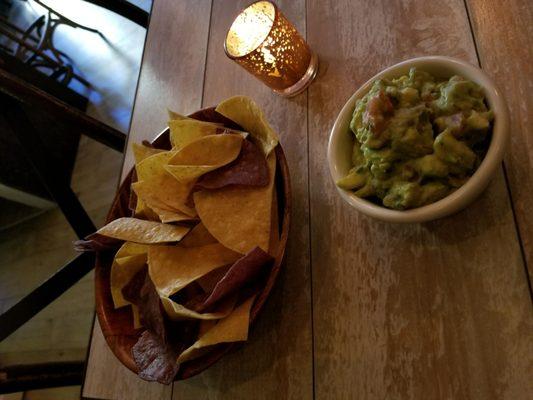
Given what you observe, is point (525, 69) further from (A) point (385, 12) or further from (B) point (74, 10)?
(B) point (74, 10)

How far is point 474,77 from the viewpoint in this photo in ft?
1.75

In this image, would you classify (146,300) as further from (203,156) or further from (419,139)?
(419,139)

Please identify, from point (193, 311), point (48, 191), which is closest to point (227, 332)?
point (193, 311)

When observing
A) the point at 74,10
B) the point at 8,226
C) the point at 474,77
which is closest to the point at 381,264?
the point at 474,77

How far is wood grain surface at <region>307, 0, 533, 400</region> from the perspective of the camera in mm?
518

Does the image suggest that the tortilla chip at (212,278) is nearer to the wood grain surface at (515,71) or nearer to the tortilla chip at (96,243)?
the tortilla chip at (96,243)

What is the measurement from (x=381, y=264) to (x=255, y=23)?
595mm

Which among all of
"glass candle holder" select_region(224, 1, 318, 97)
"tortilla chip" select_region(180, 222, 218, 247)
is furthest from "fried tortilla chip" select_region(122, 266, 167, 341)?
"glass candle holder" select_region(224, 1, 318, 97)

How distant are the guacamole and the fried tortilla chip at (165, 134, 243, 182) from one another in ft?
0.73

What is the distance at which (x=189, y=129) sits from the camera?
2.52ft

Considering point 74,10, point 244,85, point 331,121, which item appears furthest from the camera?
point 74,10

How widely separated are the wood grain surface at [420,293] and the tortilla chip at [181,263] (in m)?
0.17

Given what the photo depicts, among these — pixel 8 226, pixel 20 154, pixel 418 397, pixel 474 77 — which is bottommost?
pixel 8 226

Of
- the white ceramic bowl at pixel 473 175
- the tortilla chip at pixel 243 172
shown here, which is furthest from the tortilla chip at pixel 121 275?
the white ceramic bowl at pixel 473 175
